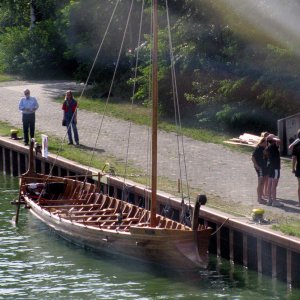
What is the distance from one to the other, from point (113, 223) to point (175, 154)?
7.15 meters

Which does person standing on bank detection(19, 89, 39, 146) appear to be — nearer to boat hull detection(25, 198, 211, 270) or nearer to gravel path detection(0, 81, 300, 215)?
gravel path detection(0, 81, 300, 215)

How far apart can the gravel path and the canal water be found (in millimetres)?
2459

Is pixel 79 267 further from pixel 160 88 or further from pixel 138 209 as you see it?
pixel 160 88

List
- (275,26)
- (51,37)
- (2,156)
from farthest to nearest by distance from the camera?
(51,37), (2,156), (275,26)

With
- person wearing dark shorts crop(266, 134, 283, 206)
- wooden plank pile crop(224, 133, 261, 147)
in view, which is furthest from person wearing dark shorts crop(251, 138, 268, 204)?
wooden plank pile crop(224, 133, 261, 147)

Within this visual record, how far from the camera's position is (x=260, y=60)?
101 ft

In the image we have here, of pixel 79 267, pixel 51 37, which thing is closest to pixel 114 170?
pixel 79 267

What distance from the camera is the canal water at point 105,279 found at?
1922 cm

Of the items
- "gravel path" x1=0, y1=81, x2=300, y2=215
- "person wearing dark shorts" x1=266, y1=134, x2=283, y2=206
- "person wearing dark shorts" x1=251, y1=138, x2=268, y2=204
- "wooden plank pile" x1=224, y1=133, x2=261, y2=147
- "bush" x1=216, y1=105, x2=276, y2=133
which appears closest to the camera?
"person wearing dark shorts" x1=266, y1=134, x2=283, y2=206

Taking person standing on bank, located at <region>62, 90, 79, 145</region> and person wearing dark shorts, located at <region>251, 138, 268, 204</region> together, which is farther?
person standing on bank, located at <region>62, 90, 79, 145</region>

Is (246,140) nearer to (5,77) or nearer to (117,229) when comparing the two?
(117,229)

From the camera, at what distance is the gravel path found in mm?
24406

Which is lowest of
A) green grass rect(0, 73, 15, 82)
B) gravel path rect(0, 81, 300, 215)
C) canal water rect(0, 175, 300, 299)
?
canal water rect(0, 175, 300, 299)

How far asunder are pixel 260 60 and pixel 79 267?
11.3m
